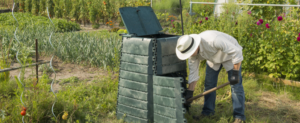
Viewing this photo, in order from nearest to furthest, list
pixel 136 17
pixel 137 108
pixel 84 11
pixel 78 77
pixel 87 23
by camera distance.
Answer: pixel 137 108 < pixel 136 17 < pixel 78 77 < pixel 84 11 < pixel 87 23

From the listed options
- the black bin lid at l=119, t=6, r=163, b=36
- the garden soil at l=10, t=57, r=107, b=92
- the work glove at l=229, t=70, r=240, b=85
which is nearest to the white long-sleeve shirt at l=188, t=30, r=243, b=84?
the work glove at l=229, t=70, r=240, b=85

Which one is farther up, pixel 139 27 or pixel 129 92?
pixel 139 27

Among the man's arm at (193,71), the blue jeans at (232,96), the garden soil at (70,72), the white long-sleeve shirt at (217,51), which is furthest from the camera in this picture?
the garden soil at (70,72)

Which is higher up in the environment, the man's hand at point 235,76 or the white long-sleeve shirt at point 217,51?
the white long-sleeve shirt at point 217,51

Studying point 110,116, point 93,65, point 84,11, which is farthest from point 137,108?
point 84,11

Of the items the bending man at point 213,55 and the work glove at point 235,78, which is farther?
the work glove at point 235,78

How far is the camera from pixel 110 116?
3078 millimetres

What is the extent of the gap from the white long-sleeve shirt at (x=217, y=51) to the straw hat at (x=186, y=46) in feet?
0.54

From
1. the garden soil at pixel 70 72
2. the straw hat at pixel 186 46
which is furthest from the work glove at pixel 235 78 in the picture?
the garden soil at pixel 70 72

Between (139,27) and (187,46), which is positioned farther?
(139,27)

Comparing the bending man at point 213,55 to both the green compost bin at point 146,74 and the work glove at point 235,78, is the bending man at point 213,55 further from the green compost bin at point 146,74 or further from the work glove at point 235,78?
the green compost bin at point 146,74

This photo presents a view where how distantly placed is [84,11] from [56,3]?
1818 mm

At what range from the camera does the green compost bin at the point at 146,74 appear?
251 cm

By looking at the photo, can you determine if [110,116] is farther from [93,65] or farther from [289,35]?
[289,35]
